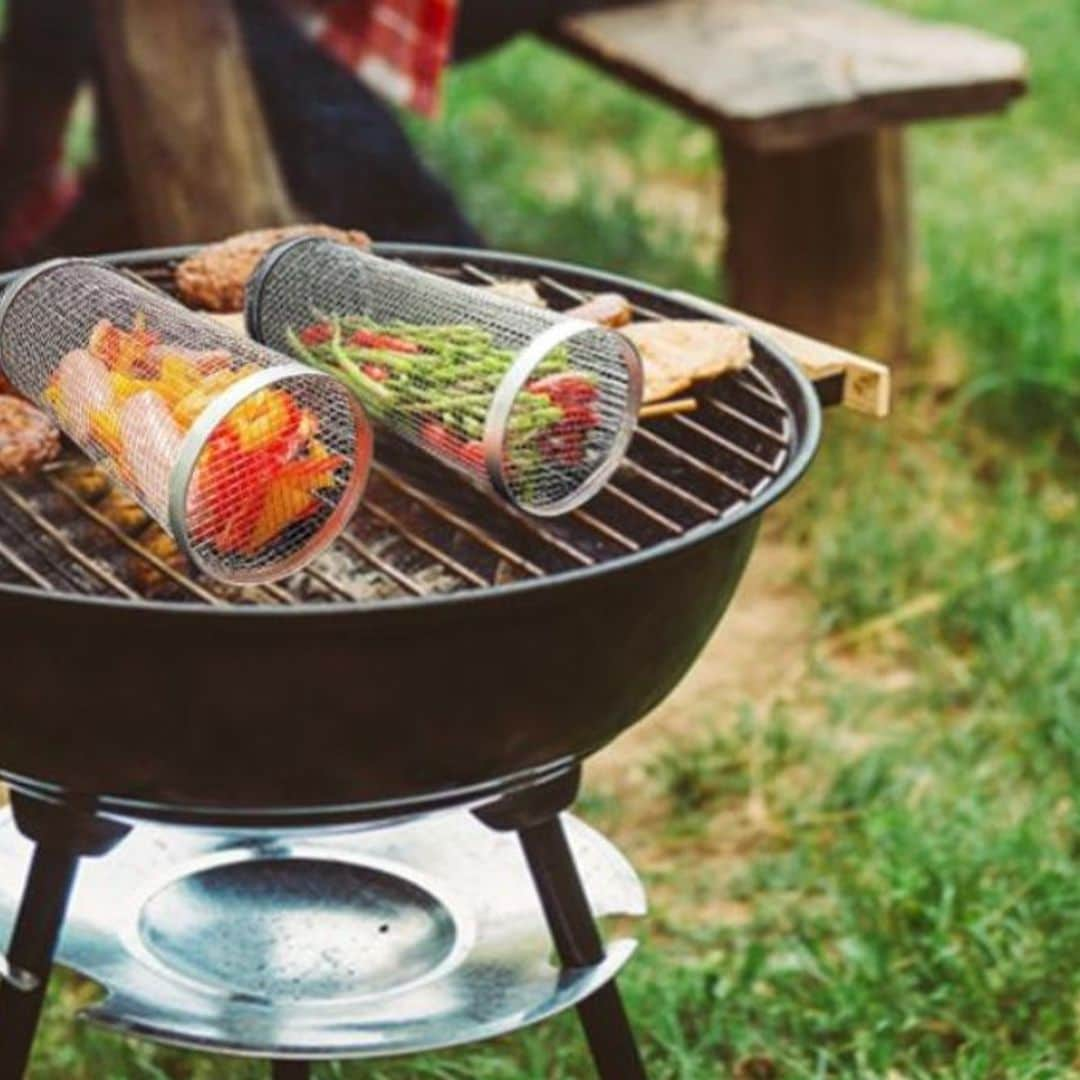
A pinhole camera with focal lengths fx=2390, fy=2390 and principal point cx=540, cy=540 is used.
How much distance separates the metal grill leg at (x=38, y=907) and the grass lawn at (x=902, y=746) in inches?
23.1

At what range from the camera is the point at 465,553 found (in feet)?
7.37

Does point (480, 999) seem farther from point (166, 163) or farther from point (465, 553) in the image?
point (166, 163)

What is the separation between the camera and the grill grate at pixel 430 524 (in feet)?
7.06

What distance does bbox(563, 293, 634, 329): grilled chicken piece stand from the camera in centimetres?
242

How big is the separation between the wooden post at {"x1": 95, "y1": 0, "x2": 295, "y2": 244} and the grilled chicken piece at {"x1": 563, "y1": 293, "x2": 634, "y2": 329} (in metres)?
1.48

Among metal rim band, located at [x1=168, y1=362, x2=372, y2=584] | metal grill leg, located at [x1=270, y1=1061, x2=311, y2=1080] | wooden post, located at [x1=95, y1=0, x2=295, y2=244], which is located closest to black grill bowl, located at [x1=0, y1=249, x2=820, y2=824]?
metal rim band, located at [x1=168, y1=362, x2=372, y2=584]

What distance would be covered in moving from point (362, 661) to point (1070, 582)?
92.1 inches

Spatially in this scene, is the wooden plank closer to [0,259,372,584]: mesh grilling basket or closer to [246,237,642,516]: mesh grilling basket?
[246,237,642,516]: mesh grilling basket

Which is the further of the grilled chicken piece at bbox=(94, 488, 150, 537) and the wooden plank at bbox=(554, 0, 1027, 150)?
the wooden plank at bbox=(554, 0, 1027, 150)

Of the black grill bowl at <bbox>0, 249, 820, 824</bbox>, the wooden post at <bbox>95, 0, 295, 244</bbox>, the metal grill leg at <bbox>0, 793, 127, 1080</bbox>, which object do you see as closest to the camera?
the black grill bowl at <bbox>0, 249, 820, 824</bbox>

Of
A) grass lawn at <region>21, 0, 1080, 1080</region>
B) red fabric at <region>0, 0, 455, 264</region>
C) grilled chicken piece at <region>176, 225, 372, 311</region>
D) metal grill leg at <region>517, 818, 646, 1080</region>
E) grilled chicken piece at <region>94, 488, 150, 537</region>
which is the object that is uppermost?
grilled chicken piece at <region>176, 225, 372, 311</region>

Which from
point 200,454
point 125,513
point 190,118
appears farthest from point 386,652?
point 190,118

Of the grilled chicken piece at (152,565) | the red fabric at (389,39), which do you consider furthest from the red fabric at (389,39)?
the grilled chicken piece at (152,565)

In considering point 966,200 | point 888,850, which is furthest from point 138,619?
point 966,200
